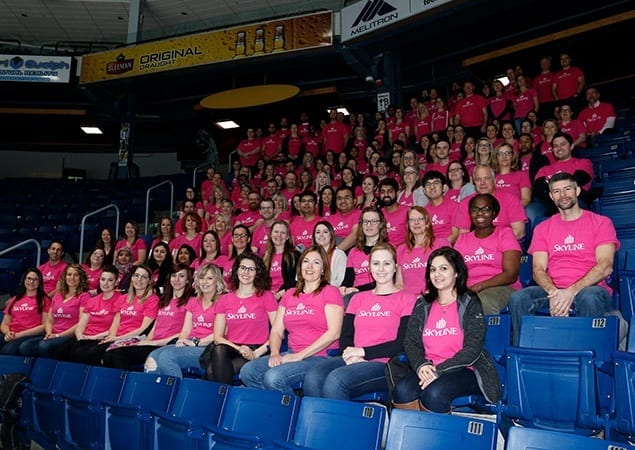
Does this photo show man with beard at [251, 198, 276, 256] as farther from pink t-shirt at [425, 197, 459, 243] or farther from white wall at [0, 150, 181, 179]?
white wall at [0, 150, 181, 179]

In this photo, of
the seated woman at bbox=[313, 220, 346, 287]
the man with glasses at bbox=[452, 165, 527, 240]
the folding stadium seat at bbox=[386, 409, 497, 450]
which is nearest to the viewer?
the folding stadium seat at bbox=[386, 409, 497, 450]

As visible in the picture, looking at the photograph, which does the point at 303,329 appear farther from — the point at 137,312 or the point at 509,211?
the point at 137,312

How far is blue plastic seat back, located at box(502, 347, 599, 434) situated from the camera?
2.35m

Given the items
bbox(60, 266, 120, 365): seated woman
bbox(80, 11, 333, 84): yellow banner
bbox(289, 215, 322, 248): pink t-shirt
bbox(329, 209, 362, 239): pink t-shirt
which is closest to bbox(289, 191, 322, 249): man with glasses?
bbox(289, 215, 322, 248): pink t-shirt

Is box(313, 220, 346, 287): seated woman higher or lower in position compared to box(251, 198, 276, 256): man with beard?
lower

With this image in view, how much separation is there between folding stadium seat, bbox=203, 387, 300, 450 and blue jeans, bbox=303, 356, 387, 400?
0.73 feet

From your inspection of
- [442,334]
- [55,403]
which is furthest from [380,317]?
[55,403]

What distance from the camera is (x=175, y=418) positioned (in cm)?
261

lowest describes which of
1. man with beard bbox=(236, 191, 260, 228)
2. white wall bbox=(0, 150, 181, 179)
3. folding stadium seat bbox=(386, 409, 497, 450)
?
folding stadium seat bbox=(386, 409, 497, 450)

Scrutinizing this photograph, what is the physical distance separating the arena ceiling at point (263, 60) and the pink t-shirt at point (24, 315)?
6352mm

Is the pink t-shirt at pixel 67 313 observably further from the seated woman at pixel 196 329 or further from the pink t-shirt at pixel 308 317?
the pink t-shirt at pixel 308 317

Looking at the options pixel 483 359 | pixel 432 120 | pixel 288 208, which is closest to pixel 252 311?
pixel 483 359

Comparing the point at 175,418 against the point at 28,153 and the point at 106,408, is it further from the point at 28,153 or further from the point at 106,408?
the point at 28,153

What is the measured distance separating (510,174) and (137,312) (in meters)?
3.23
